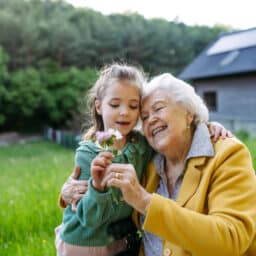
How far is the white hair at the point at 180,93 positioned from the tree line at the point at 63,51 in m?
34.5

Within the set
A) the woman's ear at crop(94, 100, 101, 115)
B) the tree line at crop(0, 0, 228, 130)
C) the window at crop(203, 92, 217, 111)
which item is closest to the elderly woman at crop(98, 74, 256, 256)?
the woman's ear at crop(94, 100, 101, 115)

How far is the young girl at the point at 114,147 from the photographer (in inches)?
88.6

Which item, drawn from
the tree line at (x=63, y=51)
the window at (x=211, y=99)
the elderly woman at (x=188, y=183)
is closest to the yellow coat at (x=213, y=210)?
the elderly woman at (x=188, y=183)

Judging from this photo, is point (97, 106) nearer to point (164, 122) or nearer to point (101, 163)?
point (164, 122)

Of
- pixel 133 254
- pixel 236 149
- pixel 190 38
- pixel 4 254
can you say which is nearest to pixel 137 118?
pixel 236 149

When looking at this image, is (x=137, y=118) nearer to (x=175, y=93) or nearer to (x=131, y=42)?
(x=175, y=93)

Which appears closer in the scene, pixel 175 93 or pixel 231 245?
pixel 231 245

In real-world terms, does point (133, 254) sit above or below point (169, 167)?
below

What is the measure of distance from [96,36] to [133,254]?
45489 mm

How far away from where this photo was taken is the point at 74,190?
2305 millimetres

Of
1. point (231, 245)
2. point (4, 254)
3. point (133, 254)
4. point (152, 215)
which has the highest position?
point (152, 215)

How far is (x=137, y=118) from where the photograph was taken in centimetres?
238

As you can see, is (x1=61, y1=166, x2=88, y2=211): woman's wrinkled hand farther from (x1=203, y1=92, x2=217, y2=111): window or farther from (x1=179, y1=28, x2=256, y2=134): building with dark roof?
(x1=203, y1=92, x2=217, y2=111): window

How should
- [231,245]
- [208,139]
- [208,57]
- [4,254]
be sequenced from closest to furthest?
[231,245] < [208,139] < [4,254] < [208,57]
